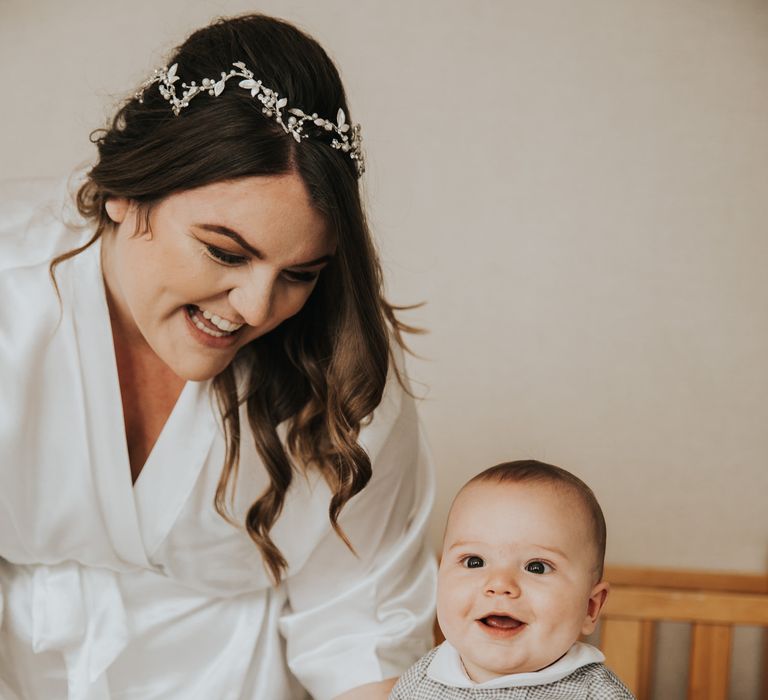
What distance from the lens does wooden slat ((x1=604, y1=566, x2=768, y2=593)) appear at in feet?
7.09

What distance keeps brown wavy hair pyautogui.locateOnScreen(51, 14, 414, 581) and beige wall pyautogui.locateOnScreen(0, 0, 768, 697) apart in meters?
0.70

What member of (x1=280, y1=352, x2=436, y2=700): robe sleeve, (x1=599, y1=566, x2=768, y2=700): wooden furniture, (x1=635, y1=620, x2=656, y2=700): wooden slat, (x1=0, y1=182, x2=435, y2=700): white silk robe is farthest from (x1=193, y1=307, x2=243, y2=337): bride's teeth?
(x1=635, y1=620, x2=656, y2=700): wooden slat

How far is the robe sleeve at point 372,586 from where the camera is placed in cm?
168

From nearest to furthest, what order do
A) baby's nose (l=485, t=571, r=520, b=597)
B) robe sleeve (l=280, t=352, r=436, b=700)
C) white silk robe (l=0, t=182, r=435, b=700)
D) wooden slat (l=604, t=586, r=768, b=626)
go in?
baby's nose (l=485, t=571, r=520, b=597) → white silk robe (l=0, t=182, r=435, b=700) → robe sleeve (l=280, t=352, r=436, b=700) → wooden slat (l=604, t=586, r=768, b=626)

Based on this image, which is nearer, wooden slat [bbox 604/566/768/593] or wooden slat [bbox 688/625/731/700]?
wooden slat [bbox 688/625/731/700]

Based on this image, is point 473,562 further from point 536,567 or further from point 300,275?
point 300,275

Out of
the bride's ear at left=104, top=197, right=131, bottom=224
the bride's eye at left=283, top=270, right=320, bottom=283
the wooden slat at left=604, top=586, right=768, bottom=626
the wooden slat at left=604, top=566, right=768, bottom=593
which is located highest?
the bride's ear at left=104, top=197, right=131, bottom=224

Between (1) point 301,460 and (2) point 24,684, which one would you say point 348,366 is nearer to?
(1) point 301,460

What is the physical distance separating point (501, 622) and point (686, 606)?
0.73m

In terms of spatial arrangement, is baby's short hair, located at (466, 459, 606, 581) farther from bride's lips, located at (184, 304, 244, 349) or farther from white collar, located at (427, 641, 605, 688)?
bride's lips, located at (184, 304, 244, 349)

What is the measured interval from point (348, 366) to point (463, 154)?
2.94ft

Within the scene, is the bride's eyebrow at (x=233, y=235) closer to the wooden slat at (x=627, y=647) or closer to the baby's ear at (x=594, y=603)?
the baby's ear at (x=594, y=603)

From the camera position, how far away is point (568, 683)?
128 centimetres

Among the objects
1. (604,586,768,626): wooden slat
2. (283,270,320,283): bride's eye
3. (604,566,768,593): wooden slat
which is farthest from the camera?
(604,566,768,593): wooden slat
